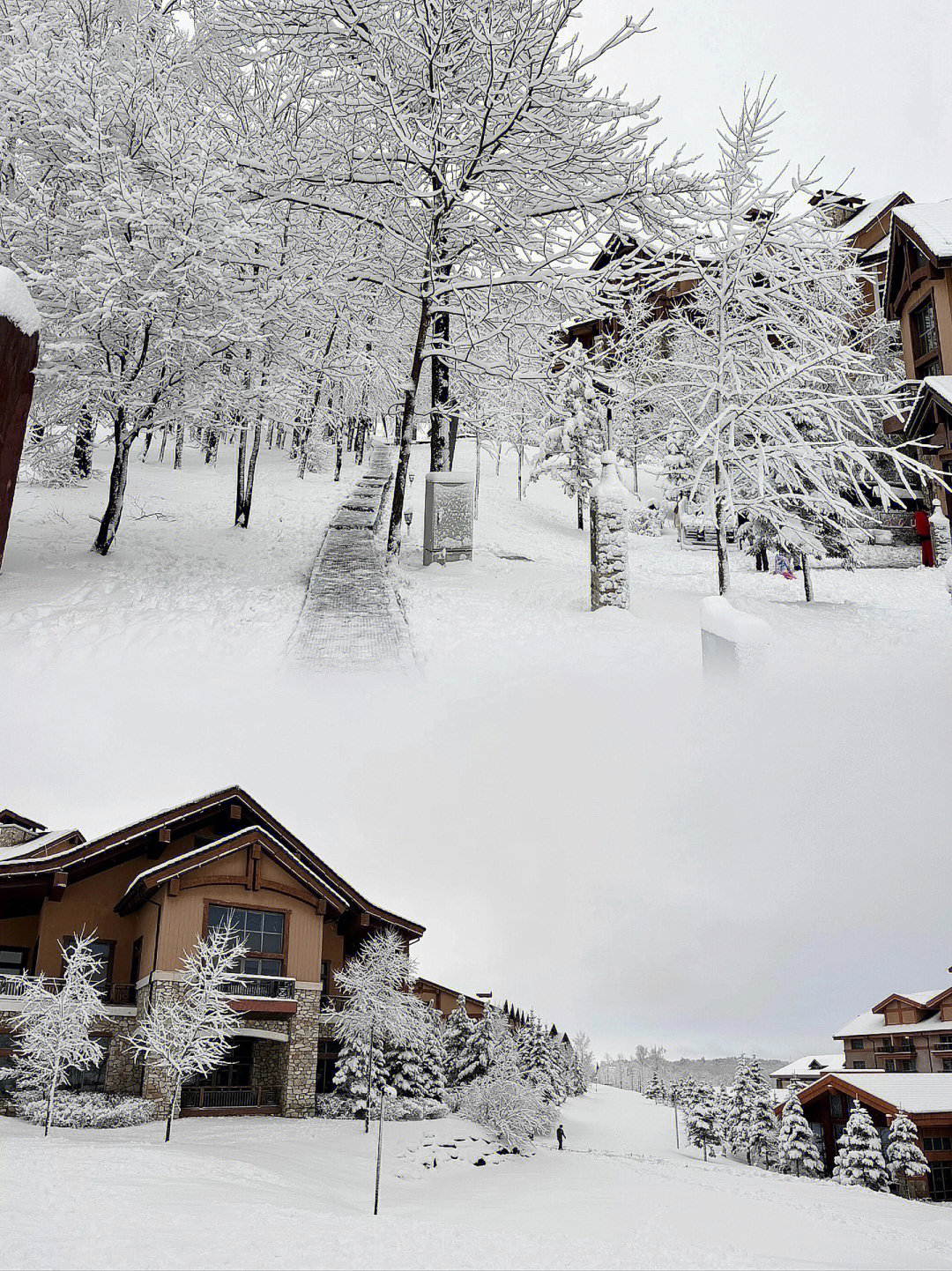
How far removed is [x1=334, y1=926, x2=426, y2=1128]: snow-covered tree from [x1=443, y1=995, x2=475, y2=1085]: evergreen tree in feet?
20.7

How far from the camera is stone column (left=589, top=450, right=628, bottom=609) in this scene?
9.03 metres

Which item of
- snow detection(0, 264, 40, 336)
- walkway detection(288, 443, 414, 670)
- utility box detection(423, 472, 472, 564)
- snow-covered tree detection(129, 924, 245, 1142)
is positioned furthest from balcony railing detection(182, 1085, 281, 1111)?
snow detection(0, 264, 40, 336)

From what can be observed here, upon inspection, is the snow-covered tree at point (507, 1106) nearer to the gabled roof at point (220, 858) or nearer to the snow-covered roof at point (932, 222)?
the gabled roof at point (220, 858)

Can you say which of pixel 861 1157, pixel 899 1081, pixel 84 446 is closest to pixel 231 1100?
pixel 84 446

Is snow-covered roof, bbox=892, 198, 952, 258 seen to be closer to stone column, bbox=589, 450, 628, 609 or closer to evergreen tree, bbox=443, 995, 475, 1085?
stone column, bbox=589, 450, 628, 609

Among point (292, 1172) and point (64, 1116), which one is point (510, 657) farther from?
point (64, 1116)

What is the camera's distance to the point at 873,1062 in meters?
Result: 35.8

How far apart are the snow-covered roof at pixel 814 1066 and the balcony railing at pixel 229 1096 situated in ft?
113

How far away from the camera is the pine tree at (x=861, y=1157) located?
24828 mm

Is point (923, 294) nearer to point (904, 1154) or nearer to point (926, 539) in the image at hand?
point (926, 539)

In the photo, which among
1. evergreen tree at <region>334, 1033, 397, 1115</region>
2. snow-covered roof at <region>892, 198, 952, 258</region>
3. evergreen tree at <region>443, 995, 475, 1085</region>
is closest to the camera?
evergreen tree at <region>334, 1033, 397, 1115</region>

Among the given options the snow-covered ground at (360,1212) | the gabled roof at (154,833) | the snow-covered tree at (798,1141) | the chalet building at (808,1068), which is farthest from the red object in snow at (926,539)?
the chalet building at (808,1068)

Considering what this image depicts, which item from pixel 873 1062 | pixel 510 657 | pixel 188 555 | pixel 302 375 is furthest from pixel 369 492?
pixel 873 1062

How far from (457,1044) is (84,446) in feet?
67.7
